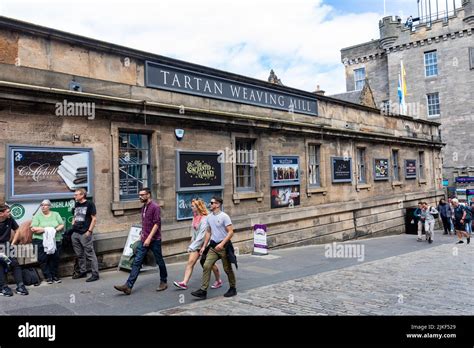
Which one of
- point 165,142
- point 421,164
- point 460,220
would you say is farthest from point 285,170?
point 421,164

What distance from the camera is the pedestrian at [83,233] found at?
25.7ft

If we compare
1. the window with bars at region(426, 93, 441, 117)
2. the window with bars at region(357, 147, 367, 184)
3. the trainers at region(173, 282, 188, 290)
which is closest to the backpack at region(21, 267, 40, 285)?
the trainers at region(173, 282, 188, 290)

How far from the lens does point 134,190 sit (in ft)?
32.5

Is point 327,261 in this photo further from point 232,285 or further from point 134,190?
point 134,190

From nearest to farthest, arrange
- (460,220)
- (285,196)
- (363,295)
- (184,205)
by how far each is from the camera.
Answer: (363,295) < (184,205) < (285,196) < (460,220)

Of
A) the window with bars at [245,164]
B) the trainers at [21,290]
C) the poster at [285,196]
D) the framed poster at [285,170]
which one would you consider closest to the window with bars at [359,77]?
the framed poster at [285,170]

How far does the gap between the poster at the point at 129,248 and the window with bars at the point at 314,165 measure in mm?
8610

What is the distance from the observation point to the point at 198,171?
1092cm

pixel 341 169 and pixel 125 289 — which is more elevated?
pixel 341 169

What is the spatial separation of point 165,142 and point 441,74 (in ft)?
114

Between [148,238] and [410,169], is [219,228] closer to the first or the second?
[148,238]

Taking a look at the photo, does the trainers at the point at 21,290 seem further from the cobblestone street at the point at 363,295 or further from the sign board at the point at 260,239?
the sign board at the point at 260,239
